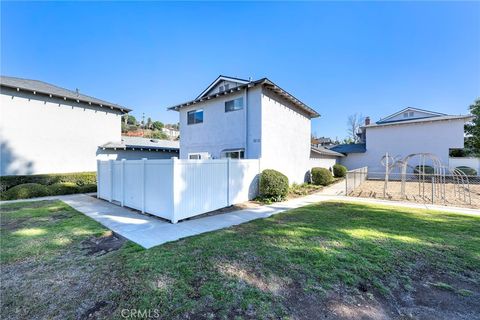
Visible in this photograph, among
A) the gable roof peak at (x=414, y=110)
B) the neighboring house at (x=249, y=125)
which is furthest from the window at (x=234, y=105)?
the gable roof peak at (x=414, y=110)

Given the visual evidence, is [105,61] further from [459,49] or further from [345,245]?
[459,49]

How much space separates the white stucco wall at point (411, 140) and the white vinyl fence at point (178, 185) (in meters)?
19.5

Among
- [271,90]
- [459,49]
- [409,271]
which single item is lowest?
[409,271]

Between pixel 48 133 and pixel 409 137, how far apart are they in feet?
102

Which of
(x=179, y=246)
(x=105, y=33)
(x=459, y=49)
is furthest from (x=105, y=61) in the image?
(x=459, y=49)

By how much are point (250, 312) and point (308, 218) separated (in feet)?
15.6

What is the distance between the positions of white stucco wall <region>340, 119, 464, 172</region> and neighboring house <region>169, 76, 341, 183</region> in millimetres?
12174

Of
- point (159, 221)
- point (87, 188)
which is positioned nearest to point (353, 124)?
point (87, 188)

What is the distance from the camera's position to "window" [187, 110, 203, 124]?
1391cm

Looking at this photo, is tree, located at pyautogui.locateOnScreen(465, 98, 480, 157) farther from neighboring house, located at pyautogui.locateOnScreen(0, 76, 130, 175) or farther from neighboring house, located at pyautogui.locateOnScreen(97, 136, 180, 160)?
neighboring house, located at pyautogui.locateOnScreen(0, 76, 130, 175)

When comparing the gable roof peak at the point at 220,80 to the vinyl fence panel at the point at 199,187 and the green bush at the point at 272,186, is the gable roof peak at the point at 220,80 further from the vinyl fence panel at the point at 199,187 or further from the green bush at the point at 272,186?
the vinyl fence panel at the point at 199,187

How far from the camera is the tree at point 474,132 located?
71.4 feet

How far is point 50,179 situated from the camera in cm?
1341

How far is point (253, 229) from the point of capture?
5816 millimetres
